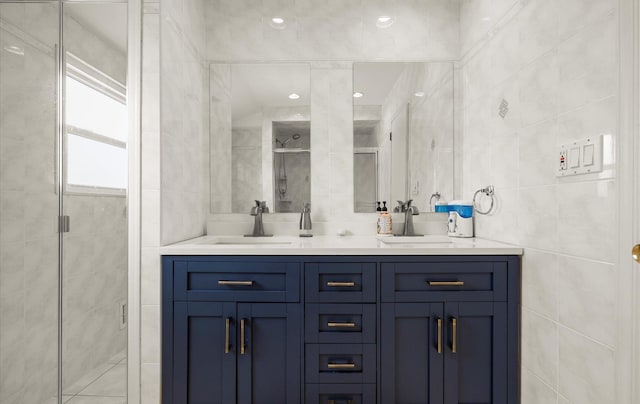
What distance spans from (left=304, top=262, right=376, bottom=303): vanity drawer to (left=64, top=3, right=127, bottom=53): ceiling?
1.38 meters

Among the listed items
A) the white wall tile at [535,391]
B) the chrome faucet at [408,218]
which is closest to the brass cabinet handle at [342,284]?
the chrome faucet at [408,218]

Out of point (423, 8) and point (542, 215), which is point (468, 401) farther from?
point (423, 8)

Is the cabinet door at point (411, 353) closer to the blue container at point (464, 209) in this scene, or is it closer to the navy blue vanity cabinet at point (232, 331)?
the navy blue vanity cabinet at point (232, 331)

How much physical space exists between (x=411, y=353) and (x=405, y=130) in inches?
53.2

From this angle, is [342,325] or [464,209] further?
[464,209]

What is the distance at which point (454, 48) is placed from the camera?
228 centimetres

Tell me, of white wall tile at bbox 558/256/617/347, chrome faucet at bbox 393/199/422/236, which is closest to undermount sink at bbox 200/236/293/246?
chrome faucet at bbox 393/199/422/236

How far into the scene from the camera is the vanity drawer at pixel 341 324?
62.7 inches

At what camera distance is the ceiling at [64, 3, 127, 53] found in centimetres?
163

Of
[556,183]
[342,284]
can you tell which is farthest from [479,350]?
[556,183]

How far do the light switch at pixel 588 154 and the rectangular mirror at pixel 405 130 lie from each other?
1060 millimetres

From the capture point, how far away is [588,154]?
119 cm

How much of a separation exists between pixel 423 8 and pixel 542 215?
1.58 meters

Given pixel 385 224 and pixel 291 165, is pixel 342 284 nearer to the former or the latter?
pixel 385 224
